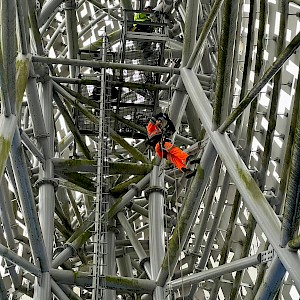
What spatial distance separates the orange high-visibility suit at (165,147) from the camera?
45.7 ft

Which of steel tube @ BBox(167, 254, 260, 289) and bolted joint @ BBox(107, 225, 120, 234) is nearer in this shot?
steel tube @ BBox(167, 254, 260, 289)

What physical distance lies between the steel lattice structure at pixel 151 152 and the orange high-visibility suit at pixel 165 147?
0.82 metres

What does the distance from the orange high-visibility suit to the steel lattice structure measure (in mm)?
821

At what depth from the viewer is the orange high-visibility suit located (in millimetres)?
13922

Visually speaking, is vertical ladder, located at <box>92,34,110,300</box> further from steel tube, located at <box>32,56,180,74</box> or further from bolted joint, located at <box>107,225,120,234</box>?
bolted joint, located at <box>107,225,120,234</box>

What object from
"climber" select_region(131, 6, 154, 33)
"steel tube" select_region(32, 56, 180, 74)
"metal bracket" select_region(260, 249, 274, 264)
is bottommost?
"metal bracket" select_region(260, 249, 274, 264)

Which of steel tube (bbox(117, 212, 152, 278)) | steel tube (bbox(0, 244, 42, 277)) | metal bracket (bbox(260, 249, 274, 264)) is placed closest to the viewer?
metal bracket (bbox(260, 249, 274, 264))

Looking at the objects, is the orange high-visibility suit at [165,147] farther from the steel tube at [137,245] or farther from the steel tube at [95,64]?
the steel tube at [137,245]

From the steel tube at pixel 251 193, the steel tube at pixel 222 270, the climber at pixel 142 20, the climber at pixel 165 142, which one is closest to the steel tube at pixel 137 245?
the steel tube at pixel 222 270

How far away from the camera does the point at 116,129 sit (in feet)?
60.5

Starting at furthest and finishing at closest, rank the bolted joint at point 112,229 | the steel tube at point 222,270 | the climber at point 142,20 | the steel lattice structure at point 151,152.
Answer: the climber at point 142,20
the bolted joint at point 112,229
the steel lattice structure at point 151,152
the steel tube at point 222,270

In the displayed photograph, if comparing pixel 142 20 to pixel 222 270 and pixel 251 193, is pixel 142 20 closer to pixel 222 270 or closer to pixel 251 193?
pixel 222 270

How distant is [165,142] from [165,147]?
0.11m

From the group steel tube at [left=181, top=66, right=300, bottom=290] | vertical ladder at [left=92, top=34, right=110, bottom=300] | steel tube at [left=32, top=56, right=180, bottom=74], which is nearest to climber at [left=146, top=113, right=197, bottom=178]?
steel tube at [left=181, top=66, right=300, bottom=290]
